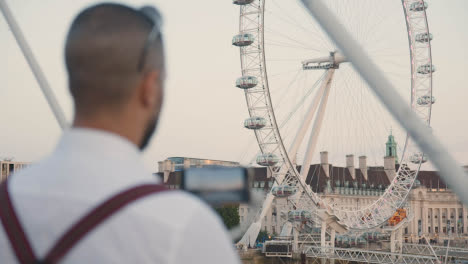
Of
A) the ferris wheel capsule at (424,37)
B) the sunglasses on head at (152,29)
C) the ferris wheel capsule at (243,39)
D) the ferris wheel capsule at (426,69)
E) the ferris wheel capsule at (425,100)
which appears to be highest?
the ferris wheel capsule at (424,37)

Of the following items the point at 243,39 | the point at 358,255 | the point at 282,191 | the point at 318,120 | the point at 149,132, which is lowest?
the point at 358,255

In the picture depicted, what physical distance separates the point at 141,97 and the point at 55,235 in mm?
260

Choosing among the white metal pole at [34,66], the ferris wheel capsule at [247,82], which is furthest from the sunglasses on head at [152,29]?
the ferris wheel capsule at [247,82]

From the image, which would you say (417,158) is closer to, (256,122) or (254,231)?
(256,122)

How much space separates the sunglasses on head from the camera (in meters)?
1.12

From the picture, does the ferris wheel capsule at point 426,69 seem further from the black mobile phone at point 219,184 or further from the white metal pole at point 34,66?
the black mobile phone at point 219,184

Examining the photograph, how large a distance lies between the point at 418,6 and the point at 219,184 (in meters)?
36.6

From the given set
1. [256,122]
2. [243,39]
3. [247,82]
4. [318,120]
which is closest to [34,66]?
[243,39]

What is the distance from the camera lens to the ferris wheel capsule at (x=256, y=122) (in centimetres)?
3422

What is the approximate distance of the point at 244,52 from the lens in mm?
34469

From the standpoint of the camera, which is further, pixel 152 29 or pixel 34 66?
pixel 34 66

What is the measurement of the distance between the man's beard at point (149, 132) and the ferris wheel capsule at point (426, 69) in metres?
37.2

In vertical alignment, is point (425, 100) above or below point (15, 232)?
above

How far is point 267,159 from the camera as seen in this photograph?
3456 cm
